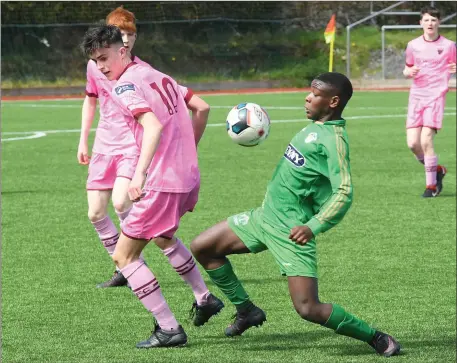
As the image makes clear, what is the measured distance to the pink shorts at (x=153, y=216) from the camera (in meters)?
6.05

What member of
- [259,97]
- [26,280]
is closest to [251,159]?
[26,280]

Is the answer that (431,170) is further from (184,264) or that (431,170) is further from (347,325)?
(347,325)

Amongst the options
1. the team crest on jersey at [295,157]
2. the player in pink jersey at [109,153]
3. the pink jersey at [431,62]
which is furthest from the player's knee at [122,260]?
the pink jersey at [431,62]

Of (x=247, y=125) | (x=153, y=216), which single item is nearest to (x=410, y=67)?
(x=247, y=125)

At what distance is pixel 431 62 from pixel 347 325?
8.14 m

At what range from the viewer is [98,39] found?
5969 mm

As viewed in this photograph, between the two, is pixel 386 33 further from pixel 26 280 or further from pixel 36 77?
pixel 26 280

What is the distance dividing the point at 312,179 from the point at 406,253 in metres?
3.72

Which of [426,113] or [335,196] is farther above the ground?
[335,196]

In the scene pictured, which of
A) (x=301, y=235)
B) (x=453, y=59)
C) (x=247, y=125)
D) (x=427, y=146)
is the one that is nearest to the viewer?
Result: (x=301, y=235)

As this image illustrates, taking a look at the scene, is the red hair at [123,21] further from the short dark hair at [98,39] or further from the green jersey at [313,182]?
the green jersey at [313,182]

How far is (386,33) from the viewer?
156 feet

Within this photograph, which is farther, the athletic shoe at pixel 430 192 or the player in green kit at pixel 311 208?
the athletic shoe at pixel 430 192

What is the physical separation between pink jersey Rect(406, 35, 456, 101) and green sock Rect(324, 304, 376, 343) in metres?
7.80
